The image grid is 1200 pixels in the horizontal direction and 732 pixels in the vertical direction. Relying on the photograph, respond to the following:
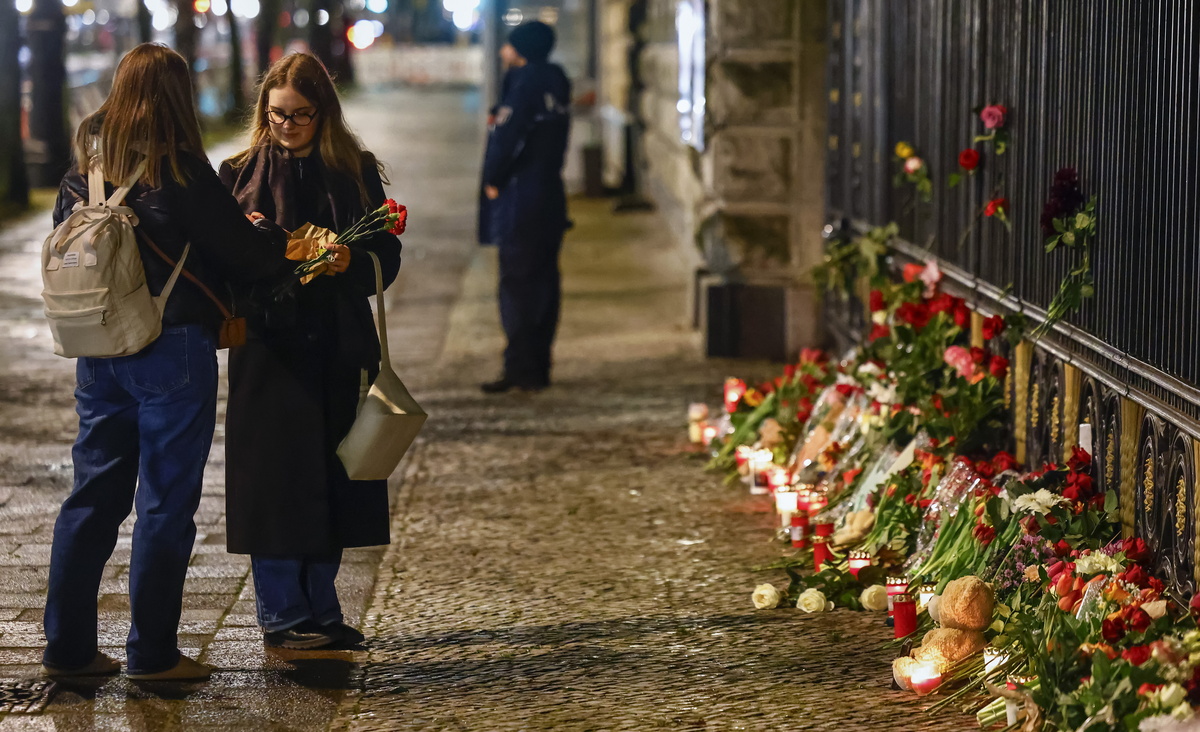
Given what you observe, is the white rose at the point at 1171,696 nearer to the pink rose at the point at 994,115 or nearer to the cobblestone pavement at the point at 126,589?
Answer: the cobblestone pavement at the point at 126,589

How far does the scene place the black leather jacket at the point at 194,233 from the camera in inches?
174

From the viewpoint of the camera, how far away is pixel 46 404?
8.91 meters

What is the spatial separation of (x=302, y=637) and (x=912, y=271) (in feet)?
10.6

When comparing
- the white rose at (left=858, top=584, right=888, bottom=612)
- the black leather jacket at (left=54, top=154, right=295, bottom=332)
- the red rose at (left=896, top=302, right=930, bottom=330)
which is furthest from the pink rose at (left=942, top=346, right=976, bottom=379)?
the black leather jacket at (left=54, top=154, right=295, bottom=332)

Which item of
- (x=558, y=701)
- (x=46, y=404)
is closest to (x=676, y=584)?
(x=558, y=701)

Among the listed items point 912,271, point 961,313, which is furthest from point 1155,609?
point 912,271

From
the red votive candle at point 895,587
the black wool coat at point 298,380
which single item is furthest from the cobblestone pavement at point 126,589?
the red votive candle at point 895,587

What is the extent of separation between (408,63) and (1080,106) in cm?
5761

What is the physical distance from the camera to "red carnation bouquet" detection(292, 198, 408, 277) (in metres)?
4.67

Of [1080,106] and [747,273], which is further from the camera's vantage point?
[747,273]

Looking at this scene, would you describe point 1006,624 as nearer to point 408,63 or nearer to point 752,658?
point 752,658

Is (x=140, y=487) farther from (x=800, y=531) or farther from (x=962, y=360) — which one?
(x=962, y=360)

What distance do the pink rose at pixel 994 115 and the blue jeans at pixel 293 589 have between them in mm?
2777

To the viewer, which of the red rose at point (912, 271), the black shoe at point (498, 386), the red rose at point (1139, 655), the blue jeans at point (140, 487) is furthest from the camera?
the black shoe at point (498, 386)
